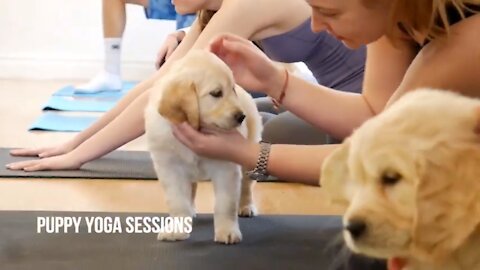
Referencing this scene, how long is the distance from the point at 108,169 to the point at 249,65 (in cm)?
83

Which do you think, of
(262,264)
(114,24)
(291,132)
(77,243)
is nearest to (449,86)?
(262,264)

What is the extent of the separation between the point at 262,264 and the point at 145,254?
217mm

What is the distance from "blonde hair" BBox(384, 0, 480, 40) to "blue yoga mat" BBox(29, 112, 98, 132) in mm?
1934

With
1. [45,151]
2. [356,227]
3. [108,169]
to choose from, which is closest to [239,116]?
[356,227]

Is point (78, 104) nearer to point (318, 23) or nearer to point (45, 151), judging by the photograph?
point (45, 151)

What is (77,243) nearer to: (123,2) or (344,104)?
(344,104)

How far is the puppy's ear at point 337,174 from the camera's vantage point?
84cm

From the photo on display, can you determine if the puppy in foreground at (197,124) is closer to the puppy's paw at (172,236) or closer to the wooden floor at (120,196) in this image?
the puppy's paw at (172,236)

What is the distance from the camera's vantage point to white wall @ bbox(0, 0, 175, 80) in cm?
462

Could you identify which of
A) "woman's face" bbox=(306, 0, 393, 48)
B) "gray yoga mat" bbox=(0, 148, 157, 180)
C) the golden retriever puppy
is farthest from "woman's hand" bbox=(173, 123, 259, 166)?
"gray yoga mat" bbox=(0, 148, 157, 180)

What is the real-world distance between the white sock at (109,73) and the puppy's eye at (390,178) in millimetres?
3157

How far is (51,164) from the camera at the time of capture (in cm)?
210

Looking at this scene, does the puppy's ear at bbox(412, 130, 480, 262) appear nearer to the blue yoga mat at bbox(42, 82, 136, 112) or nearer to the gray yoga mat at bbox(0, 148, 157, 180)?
the gray yoga mat at bbox(0, 148, 157, 180)

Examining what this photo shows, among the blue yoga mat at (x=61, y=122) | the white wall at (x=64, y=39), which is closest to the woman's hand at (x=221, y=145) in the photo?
the blue yoga mat at (x=61, y=122)
